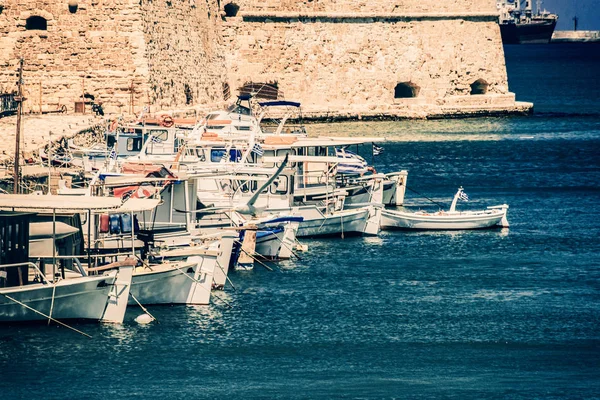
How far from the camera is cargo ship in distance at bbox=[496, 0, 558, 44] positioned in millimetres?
142750

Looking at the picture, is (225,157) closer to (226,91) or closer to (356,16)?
(226,91)

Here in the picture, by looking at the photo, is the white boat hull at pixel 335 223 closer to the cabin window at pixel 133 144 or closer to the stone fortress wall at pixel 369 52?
the cabin window at pixel 133 144

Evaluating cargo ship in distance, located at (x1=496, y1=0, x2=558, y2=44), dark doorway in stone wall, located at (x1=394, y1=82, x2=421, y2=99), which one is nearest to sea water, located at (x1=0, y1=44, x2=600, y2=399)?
dark doorway in stone wall, located at (x1=394, y1=82, x2=421, y2=99)

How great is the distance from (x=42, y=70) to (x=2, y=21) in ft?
4.84

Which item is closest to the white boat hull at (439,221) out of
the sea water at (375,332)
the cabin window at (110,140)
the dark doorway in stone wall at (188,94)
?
the sea water at (375,332)

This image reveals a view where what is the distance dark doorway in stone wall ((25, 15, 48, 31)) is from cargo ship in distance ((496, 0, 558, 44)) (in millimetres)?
111534

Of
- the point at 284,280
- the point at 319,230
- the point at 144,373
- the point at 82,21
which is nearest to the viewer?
the point at 144,373

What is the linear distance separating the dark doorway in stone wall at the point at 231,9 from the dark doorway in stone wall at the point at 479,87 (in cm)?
804

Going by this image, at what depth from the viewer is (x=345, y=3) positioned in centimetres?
4397

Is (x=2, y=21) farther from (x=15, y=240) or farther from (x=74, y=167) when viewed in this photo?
(x=15, y=240)

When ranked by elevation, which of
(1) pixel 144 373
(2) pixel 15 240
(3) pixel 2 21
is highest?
(3) pixel 2 21

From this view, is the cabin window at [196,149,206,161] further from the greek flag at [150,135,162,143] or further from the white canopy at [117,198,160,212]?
the white canopy at [117,198,160,212]

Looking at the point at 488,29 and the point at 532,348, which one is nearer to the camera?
the point at 532,348

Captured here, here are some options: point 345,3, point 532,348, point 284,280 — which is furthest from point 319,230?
point 345,3
